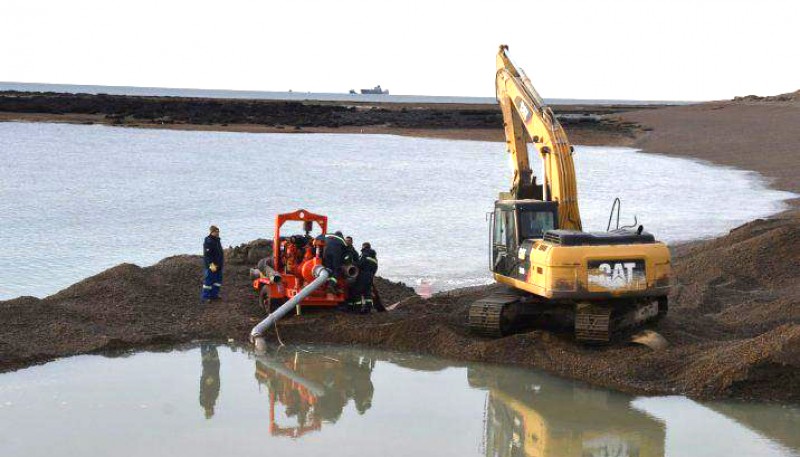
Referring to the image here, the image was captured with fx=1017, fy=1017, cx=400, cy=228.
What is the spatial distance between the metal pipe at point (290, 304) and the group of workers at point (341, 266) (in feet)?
0.93

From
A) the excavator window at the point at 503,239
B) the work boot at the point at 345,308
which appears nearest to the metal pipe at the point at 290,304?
the work boot at the point at 345,308

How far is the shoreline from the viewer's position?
11977 millimetres

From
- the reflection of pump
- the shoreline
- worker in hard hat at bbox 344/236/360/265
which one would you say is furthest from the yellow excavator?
the reflection of pump

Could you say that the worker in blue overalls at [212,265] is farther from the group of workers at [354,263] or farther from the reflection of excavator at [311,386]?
the reflection of excavator at [311,386]

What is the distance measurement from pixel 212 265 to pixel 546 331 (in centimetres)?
515

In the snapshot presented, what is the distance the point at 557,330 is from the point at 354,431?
13.9 ft

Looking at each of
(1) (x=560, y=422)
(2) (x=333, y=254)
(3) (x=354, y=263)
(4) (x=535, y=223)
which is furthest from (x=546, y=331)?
(2) (x=333, y=254)

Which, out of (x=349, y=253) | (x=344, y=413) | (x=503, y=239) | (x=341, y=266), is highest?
(x=503, y=239)

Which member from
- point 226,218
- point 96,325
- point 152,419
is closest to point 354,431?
point 152,419

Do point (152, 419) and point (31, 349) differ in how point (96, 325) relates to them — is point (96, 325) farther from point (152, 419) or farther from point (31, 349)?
point (152, 419)

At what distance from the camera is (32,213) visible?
30156mm

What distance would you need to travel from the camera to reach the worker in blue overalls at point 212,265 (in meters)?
15.4

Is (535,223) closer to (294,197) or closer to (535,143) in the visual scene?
(535,143)

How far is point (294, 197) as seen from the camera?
3619 cm
